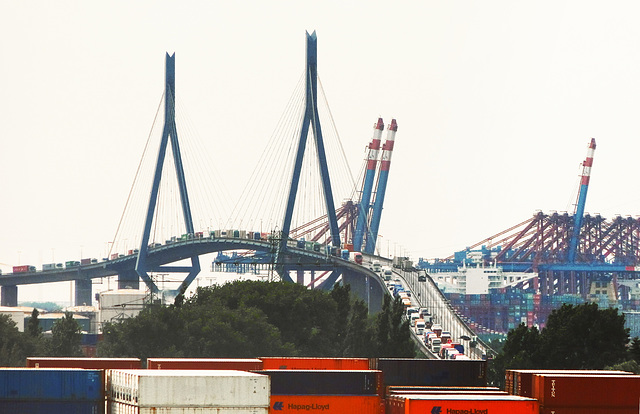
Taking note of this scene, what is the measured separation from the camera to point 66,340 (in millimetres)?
106250

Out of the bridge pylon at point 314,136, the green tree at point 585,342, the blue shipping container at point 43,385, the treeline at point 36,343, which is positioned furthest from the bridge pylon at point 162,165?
the blue shipping container at point 43,385

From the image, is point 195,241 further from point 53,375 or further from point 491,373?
point 53,375

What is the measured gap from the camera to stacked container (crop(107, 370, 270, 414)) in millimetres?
36688

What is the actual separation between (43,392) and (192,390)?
164 inches

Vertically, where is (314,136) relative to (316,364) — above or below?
above

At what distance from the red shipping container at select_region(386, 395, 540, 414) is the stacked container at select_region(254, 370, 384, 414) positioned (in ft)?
Result: 6.49

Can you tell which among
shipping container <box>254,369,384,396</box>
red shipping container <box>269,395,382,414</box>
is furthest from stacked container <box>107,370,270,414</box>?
shipping container <box>254,369,384,396</box>

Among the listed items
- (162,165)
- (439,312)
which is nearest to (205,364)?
(439,312)

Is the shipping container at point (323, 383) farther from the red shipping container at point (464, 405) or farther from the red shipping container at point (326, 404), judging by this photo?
the red shipping container at point (464, 405)

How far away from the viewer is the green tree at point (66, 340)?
4154 inches

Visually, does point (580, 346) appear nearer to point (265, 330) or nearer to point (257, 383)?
point (265, 330)

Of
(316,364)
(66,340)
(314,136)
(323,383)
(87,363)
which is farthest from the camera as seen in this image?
(314,136)

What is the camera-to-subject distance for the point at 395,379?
55.0 m

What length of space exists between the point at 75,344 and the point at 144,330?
577 cm
